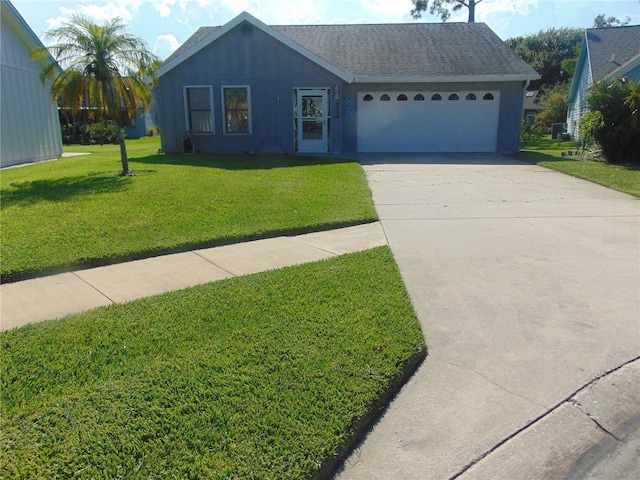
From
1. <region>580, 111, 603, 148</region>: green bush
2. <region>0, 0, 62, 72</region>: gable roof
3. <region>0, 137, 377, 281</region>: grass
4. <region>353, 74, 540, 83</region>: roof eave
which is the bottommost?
<region>0, 137, 377, 281</region>: grass

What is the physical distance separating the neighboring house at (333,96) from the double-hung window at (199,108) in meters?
0.04

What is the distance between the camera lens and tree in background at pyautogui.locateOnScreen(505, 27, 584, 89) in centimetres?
5047

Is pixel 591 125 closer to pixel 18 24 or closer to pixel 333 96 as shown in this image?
pixel 333 96

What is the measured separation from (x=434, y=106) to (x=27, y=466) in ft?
59.3

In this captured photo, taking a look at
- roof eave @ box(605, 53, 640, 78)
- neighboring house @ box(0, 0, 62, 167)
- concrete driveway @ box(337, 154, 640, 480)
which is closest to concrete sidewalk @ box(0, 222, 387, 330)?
concrete driveway @ box(337, 154, 640, 480)

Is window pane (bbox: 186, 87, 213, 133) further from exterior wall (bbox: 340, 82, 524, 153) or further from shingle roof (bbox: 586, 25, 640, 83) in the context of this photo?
shingle roof (bbox: 586, 25, 640, 83)

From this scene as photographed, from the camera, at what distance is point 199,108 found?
17375mm

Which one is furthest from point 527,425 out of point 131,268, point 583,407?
point 131,268

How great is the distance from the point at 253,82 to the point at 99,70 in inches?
279

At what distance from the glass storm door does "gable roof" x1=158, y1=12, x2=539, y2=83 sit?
3.87 feet

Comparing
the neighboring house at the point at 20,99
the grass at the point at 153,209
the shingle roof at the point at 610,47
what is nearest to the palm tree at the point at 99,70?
the grass at the point at 153,209

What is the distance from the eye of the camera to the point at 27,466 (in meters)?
2.22

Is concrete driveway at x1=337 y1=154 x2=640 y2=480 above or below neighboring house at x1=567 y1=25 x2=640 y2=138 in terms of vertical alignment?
below

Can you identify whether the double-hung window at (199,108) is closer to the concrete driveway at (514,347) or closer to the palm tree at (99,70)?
the palm tree at (99,70)
